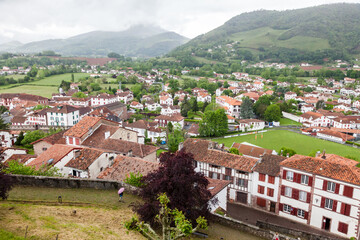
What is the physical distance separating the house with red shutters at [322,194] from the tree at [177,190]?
15.6 m

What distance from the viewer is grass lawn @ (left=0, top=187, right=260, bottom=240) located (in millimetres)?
13438

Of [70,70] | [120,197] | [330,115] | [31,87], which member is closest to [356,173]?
[120,197]

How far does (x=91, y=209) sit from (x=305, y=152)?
5576 cm

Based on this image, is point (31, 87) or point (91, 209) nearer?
point (91, 209)

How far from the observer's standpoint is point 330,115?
94625 mm

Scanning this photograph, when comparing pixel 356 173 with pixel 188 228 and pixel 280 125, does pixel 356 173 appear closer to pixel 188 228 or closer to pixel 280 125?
pixel 188 228

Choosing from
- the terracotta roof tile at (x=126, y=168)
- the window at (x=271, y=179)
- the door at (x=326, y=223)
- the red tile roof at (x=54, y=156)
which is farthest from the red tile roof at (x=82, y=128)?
the door at (x=326, y=223)

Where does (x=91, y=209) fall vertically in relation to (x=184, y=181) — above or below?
below

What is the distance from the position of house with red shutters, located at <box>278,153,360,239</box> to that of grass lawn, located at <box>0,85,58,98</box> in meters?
119

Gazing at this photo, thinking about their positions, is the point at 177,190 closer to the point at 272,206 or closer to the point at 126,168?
the point at 126,168

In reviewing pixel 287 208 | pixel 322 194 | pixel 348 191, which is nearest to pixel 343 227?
pixel 322 194

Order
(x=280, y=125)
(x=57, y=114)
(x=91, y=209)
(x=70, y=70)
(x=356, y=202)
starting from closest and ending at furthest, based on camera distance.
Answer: (x=91, y=209) < (x=356, y=202) < (x=57, y=114) < (x=280, y=125) < (x=70, y=70)

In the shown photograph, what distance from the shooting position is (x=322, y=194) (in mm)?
27078

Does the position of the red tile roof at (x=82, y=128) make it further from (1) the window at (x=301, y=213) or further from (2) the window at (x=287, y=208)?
(1) the window at (x=301, y=213)
